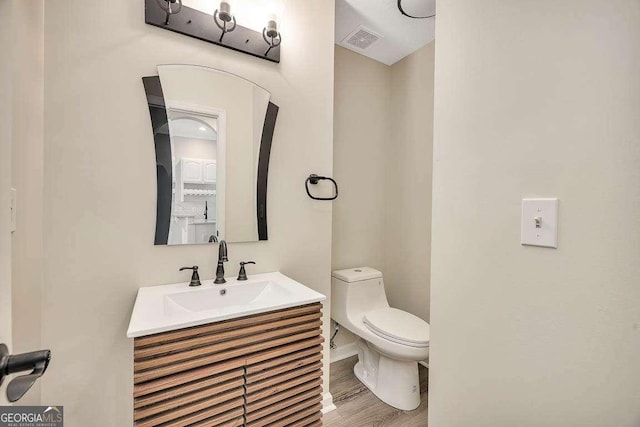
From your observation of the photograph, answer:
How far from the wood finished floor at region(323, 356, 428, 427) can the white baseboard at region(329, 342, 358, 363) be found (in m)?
0.19

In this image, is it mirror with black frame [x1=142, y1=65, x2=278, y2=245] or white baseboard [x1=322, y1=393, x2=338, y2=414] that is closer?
mirror with black frame [x1=142, y1=65, x2=278, y2=245]

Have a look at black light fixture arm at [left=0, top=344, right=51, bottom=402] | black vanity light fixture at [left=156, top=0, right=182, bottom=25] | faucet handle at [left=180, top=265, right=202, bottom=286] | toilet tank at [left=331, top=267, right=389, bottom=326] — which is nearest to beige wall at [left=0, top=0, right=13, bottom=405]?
black light fixture arm at [left=0, top=344, right=51, bottom=402]

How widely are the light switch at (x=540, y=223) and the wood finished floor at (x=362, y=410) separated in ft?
4.65

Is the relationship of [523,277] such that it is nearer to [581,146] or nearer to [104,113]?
[581,146]

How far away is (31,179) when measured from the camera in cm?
99

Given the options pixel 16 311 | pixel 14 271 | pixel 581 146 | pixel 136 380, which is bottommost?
pixel 136 380

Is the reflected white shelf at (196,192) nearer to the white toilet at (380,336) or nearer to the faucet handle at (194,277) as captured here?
the faucet handle at (194,277)

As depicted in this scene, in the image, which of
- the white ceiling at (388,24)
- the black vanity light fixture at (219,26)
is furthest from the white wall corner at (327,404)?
the white ceiling at (388,24)

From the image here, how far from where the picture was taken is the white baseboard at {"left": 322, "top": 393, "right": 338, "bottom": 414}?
1.64m

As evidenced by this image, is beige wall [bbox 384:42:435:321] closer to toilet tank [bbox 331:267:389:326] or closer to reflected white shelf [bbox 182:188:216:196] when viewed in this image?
toilet tank [bbox 331:267:389:326]

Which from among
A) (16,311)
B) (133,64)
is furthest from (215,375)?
(133,64)

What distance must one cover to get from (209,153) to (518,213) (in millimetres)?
1335

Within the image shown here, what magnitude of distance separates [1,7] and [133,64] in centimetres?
83

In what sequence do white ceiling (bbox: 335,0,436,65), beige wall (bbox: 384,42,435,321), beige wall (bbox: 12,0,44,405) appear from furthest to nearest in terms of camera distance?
1. beige wall (bbox: 384,42,435,321)
2. white ceiling (bbox: 335,0,436,65)
3. beige wall (bbox: 12,0,44,405)
